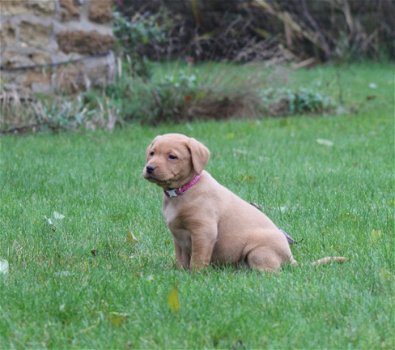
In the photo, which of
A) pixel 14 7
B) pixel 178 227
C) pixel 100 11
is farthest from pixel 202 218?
pixel 100 11

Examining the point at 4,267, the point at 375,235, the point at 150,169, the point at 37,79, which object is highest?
the point at 150,169

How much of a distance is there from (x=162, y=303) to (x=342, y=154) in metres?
5.36

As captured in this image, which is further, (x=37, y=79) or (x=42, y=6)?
(x=42, y=6)

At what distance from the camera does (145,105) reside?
1141 cm

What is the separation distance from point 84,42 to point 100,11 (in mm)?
510

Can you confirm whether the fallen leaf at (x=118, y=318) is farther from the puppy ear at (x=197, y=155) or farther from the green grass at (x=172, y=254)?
the puppy ear at (x=197, y=155)

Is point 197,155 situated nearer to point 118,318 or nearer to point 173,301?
point 173,301

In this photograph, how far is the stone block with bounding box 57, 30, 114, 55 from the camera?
11.5 meters

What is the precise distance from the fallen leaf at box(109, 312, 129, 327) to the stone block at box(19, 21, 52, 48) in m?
7.50

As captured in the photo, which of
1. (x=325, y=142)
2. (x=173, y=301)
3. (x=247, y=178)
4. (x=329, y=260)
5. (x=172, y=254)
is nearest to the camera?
(x=173, y=301)

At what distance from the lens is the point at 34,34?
444 inches

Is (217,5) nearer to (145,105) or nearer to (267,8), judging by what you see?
(267,8)

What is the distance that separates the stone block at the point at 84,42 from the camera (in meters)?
11.5

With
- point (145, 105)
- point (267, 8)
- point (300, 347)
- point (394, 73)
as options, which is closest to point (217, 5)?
point (267, 8)
